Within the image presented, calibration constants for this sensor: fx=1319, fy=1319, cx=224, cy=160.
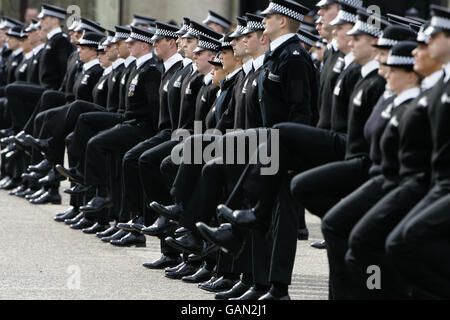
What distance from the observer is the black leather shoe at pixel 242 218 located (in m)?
A: 8.91

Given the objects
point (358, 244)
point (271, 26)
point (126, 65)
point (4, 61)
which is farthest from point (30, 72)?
point (358, 244)

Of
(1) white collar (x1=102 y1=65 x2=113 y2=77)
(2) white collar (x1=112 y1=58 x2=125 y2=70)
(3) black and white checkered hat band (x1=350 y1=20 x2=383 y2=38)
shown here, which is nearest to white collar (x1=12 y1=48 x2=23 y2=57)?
(1) white collar (x1=102 y1=65 x2=113 y2=77)

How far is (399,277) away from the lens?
791 cm

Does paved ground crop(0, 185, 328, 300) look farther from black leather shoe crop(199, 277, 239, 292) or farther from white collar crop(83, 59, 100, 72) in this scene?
white collar crop(83, 59, 100, 72)

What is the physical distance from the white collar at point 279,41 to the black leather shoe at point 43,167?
624 centimetres

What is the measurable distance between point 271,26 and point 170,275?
7.67 ft

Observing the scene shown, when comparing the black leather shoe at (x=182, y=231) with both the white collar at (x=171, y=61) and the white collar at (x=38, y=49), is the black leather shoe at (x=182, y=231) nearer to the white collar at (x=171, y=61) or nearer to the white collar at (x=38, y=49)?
the white collar at (x=171, y=61)

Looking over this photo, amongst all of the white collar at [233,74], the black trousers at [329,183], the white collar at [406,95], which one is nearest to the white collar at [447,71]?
the white collar at [406,95]

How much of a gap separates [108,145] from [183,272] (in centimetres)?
247

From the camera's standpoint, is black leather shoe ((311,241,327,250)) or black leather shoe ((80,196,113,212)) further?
black leather shoe ((80,196,113,212))

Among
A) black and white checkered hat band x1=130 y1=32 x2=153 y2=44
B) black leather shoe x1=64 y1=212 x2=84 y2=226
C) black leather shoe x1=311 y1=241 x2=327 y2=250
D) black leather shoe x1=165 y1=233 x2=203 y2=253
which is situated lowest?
black leather shoe x1=311 y1=241 x2=327 y2=250

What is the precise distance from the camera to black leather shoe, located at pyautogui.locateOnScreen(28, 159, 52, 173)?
1526 cm

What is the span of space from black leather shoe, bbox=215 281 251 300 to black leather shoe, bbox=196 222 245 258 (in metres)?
0.53

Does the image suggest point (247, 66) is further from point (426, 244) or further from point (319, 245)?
point (426, 244)
